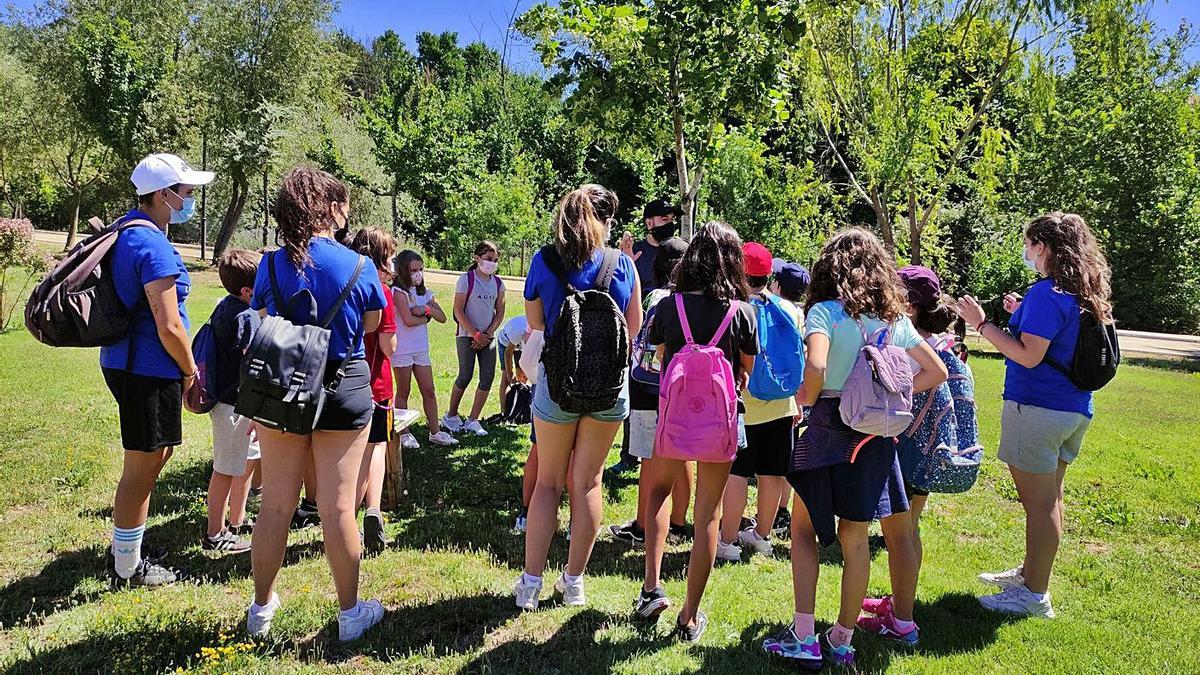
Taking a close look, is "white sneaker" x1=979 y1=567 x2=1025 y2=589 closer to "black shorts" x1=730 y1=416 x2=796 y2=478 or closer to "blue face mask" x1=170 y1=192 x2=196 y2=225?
"black shorts" x1=730 y1=416 x2=796 y2=478

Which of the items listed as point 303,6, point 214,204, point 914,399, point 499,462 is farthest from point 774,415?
point 214,204

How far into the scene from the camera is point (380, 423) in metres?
4.39

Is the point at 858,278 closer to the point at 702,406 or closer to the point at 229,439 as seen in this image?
the point at 702,406

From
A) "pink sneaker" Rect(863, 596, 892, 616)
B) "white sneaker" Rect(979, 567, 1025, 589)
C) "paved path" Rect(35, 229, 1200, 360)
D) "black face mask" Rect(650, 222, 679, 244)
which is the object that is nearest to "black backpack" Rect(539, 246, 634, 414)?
"pink sneaker" Rect(863, 596, 892, 616)

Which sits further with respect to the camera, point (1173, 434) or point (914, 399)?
point (1173, 434)

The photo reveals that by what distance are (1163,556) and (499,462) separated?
4792mm

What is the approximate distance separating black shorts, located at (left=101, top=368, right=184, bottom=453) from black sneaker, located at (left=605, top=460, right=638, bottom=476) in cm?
341

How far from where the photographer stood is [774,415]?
4188mm

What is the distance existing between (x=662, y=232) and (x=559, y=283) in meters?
2.02

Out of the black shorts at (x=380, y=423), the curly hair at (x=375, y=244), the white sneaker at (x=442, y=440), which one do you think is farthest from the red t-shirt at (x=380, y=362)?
the white sneaker at (x=442, y=440)

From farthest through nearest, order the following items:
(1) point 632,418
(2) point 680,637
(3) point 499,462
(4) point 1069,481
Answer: (4) point 1069,481
(3) point 499,462
(1) point 632,418
(2) point 680,637

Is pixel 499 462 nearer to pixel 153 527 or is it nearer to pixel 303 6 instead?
pixel 153 527

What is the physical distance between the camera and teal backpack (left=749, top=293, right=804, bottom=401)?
3.96 m

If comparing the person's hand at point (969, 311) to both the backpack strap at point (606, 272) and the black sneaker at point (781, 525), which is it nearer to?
the backpack strap at point (606, 272)
